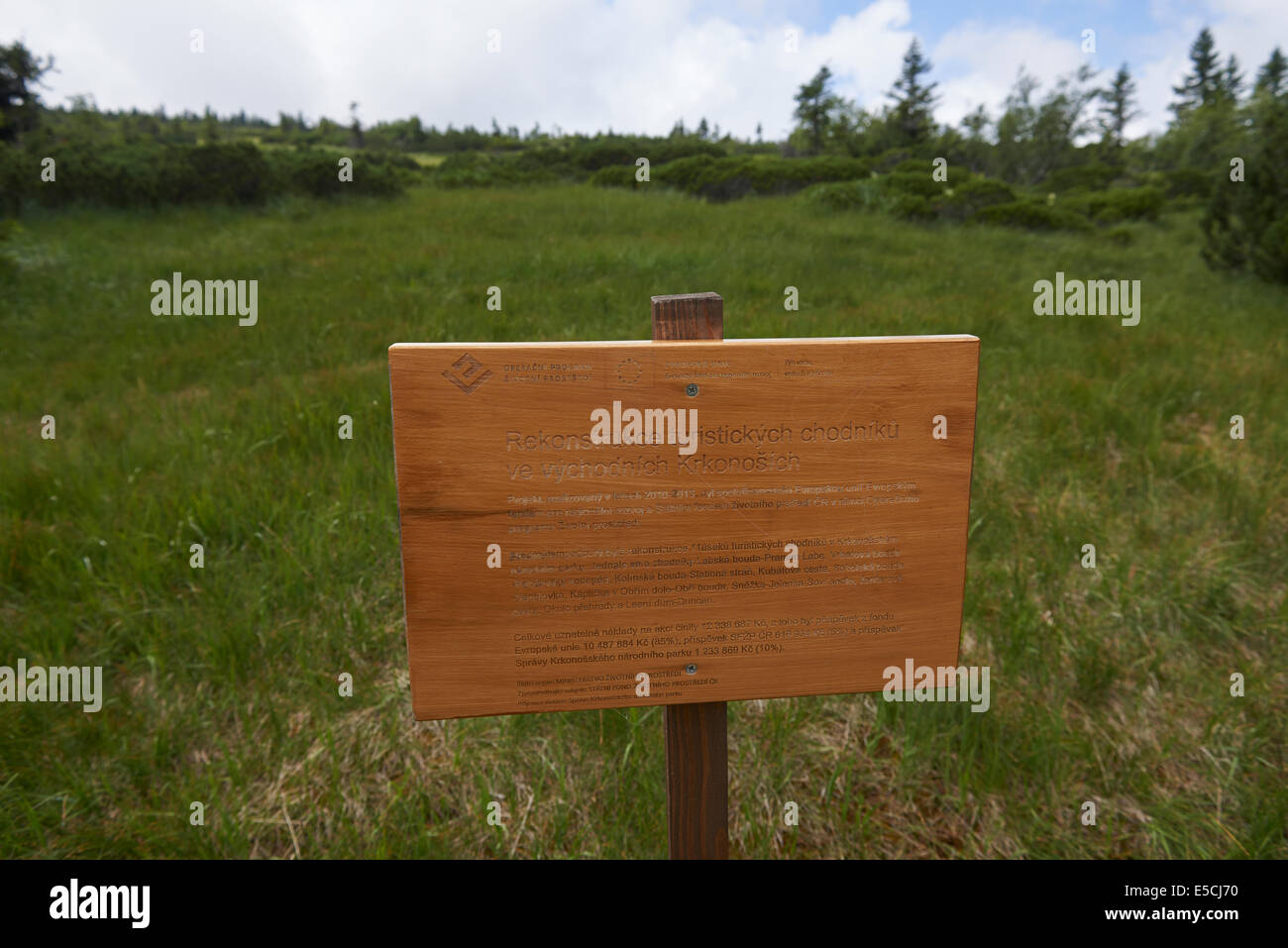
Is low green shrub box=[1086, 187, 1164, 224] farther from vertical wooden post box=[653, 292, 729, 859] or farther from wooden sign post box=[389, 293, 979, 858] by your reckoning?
vertical wooden post box=[653, 292, 729, 859]

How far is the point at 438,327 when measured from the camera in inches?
242

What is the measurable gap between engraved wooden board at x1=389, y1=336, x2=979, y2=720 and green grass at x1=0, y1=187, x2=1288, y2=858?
1.00 metres

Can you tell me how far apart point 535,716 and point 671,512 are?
5.11ft

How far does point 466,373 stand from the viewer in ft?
4.21

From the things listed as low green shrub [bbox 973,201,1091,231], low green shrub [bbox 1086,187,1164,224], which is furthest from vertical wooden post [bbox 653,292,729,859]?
low green shrub [bbox 1086,187,1164,224]

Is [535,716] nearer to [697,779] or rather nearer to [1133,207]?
[697,779]

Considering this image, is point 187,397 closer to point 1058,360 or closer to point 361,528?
point 361,528

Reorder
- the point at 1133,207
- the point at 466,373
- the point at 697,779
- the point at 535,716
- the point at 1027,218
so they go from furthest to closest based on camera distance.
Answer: the point at 1133,207 → the point at 1027,218 → the point at 535,716 → the point at 697,779 → the point at 466,373

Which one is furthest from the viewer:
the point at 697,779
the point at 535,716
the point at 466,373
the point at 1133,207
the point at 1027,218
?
the point at 1133,207

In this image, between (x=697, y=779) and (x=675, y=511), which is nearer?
(x=675, y=511)

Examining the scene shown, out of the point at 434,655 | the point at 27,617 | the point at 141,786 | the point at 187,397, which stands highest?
the point at 187,397

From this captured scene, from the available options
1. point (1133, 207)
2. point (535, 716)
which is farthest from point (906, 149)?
point (535, 716)
